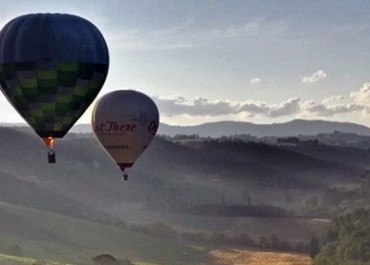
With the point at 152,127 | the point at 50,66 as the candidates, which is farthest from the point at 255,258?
the point at 50,66

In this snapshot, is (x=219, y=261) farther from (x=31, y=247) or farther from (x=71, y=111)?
(x=71, y=111)

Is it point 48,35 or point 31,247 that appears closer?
point 48,35

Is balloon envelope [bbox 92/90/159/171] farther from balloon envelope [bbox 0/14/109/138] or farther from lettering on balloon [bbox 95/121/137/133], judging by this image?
balloon envelope [bbox 0/14/109/138]

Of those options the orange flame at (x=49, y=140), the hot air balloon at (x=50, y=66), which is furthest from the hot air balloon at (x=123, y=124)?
the orange flame at (x=49, y=140)

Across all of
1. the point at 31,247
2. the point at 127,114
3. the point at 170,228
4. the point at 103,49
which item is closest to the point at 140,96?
the point at 127,114

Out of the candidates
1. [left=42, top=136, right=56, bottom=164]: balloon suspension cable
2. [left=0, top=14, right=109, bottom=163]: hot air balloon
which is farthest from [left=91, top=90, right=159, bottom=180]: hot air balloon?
[left=42, top=136, right=56, bottom=164]: balloon suspension cable

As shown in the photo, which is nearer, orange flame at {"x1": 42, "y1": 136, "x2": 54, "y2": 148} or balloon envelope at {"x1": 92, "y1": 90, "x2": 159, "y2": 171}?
orange flame at {"x1": 42, "y1": 136, "x2": 54, "y2": 148}

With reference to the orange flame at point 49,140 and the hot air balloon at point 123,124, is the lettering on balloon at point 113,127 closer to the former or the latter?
the hot air balloon at point 123,124

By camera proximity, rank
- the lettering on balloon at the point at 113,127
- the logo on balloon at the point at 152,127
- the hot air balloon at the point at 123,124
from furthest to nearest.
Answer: the logo on balloon at the point at 152,127
the lettering on balloon at the point at 113,127
the hot air balloon at the point at 123,124

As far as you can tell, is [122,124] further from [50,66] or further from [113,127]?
[50,66]
